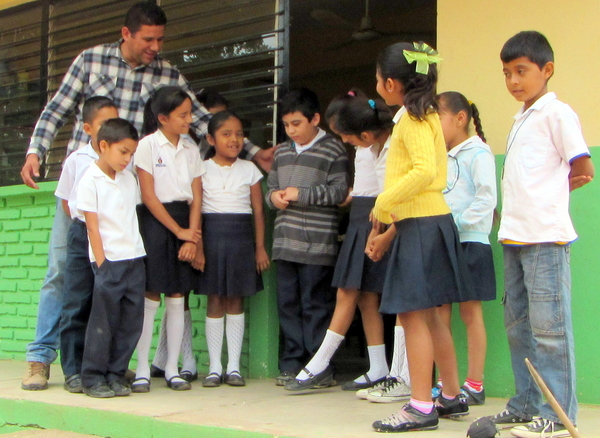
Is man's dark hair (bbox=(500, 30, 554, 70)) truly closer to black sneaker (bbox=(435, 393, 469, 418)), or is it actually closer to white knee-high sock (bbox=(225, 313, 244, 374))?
black sneaker (bbox=(435, 393, 469, 418))

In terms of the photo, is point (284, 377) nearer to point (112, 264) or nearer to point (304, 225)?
point (304, 225)

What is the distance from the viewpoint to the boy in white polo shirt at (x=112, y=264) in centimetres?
383

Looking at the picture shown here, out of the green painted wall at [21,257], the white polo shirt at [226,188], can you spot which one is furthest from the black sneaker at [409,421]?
the green painted wall at [21,257]

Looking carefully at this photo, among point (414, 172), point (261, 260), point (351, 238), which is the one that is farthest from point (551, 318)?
point (261, 260)

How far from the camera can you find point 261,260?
173 inches

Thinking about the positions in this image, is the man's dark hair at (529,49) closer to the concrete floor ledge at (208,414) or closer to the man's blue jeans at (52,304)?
the concrete floor ledge at (208,414)

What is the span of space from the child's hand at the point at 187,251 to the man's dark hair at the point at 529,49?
6.52 feet

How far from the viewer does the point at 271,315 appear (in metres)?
4.57

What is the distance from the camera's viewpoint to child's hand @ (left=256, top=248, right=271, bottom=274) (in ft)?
14.4

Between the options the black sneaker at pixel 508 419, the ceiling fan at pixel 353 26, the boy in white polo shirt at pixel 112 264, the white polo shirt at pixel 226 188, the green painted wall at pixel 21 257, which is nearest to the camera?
the black sneaker at pixel 508 419

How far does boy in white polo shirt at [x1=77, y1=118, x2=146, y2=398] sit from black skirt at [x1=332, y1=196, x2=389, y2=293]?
104 cm

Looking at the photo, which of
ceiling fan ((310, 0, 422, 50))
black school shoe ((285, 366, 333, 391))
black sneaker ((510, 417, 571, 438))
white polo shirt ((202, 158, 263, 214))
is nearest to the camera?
black sneaker ((510, 417, 571, 438))

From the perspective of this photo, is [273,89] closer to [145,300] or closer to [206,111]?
[206,111]

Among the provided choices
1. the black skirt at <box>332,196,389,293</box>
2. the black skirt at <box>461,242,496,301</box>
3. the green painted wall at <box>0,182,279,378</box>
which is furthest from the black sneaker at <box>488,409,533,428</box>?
the green painted wall at <box>0,182,279,378</box>
